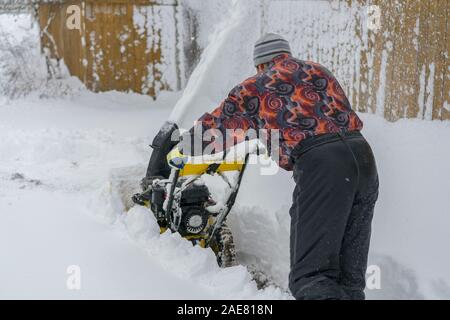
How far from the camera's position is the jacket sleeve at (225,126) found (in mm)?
3500

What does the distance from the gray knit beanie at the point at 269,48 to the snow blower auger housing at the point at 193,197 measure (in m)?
0.96

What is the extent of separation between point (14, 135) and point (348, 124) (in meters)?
6.45

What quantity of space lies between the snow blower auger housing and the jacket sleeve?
1.82 ft

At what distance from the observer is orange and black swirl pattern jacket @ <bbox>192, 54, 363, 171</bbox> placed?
332cm

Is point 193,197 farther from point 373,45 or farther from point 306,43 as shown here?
Result: point 306,43

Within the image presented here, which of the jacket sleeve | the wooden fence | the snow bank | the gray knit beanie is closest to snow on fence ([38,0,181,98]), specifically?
the wooden fence

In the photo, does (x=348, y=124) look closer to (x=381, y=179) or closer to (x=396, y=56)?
(x=381, y=179)

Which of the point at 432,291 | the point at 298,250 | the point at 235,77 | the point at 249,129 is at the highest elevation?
the point at 235,77

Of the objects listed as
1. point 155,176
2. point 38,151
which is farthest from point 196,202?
point 38,151

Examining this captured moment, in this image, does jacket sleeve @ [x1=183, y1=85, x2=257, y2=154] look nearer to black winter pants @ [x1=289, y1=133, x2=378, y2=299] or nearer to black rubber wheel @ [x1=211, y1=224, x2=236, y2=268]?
black winter pants @ [x1=289, y1=133, x2=378, y2=299]

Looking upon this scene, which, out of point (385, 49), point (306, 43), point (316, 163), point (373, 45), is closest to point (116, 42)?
point (306, 43)

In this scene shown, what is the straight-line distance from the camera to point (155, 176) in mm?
4766

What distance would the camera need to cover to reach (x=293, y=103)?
334 centimetres

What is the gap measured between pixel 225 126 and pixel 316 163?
0.70 metres
